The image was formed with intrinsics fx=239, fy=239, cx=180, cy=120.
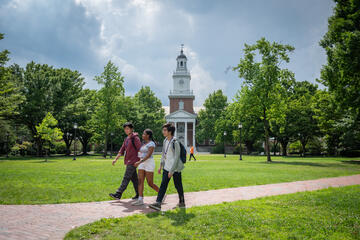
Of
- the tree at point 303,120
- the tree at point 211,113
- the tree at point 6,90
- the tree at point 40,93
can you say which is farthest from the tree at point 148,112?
the tree at point 303,120

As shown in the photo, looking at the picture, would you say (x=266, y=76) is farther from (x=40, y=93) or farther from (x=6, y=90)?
(x=40, y=93)

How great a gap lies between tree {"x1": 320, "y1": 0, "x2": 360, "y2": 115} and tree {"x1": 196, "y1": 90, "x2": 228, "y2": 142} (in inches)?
1393

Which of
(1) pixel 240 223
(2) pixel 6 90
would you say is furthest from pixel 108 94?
(1) pixel 240 223

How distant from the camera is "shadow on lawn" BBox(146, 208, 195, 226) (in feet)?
14.0

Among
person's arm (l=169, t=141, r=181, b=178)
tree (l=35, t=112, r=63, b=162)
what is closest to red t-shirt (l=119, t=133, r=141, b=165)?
person's arm (l=169, t=141, r=181, b=178)

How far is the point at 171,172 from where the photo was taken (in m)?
5.20

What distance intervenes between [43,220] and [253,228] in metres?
3.84

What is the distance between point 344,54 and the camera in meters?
15.4

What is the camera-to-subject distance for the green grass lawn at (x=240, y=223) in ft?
12.2

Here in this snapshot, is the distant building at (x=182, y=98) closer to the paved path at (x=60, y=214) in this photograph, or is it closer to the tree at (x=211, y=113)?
the tree at (x=211, y=113)

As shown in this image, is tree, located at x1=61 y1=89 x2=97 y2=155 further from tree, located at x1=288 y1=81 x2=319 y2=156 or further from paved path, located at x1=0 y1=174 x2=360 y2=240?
paved path, located at x1=0 y1=174 x2=360 y2=240

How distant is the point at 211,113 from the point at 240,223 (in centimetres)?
5214

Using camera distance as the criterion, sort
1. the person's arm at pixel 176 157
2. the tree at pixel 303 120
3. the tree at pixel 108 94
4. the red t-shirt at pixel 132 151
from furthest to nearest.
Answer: the tree at pixel 303 120, the tree at pixel 108 94, the red t-shirt at pixel 132 151, the person's arm at pixel 176 157

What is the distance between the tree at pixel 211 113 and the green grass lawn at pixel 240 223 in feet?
163
